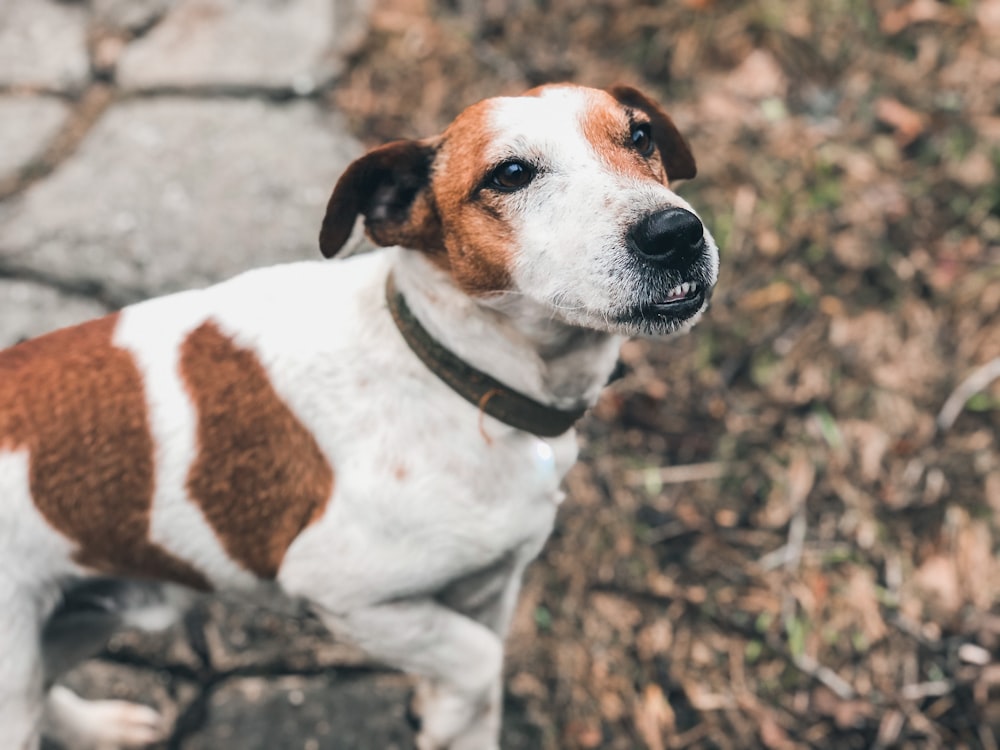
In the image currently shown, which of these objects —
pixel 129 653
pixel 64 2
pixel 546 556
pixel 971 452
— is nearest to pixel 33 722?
pixel 129 653

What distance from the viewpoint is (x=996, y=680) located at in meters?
2.96

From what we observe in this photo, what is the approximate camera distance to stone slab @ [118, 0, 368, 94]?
4.42m

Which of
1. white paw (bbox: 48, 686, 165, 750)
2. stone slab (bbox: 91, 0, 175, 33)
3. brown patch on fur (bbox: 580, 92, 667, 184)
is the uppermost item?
brown patch on fur (bbox: 580, 92, 667, 184)

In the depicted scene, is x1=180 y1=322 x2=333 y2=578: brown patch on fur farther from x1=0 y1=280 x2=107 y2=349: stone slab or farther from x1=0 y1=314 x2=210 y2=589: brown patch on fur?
x1=0 y1=280 x2=107 y2=349: stone slab

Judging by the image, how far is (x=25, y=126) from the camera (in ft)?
13.6

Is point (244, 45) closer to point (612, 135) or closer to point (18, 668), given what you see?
point (612, 135)

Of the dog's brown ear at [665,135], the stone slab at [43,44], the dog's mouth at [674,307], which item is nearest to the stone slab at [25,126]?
the stone slab at [43,44]

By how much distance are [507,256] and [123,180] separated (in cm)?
264

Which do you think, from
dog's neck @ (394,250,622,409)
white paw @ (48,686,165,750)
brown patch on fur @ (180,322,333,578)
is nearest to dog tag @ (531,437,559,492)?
dog's neck @ (394,250,622,409)

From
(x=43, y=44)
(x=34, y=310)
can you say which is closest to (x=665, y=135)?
(x=34, y=310)

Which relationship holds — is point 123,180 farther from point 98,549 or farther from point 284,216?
point 98,549

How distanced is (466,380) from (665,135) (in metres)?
0.87

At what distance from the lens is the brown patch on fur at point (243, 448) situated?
2191 mm

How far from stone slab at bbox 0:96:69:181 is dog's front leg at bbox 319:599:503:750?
282 centimetres
